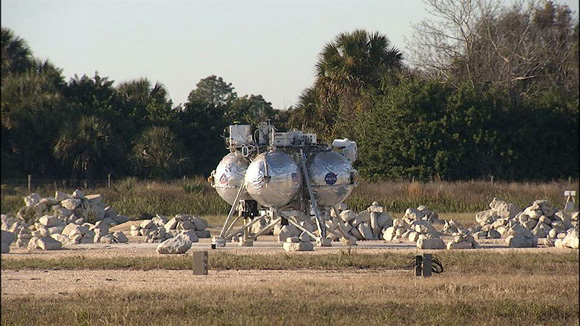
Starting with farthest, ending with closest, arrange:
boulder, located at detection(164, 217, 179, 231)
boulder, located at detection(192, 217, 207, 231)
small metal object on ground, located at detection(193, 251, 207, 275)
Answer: boulder, located at detection(192, 217, 207, 231) < boulder, located at detection(164, 217, 179, 231) < small metal object on ground, located at detection(193, 251, 207, 275)

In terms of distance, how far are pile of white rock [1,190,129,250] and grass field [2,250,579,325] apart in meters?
7.81

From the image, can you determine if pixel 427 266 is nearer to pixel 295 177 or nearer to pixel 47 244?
pixel 295 177

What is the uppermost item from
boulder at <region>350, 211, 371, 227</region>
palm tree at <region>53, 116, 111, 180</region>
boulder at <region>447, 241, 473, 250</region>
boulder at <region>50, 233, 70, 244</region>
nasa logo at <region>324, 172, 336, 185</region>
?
palm tree at <region>53, 116, 111, 180</region>

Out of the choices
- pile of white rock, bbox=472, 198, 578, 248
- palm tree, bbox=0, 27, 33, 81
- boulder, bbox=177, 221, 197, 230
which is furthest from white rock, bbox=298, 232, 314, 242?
palm tree, bbox=0, 27, 33, 81

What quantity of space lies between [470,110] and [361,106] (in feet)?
33.5

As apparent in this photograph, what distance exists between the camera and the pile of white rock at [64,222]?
26.7 metres

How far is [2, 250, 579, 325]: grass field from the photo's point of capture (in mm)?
13111

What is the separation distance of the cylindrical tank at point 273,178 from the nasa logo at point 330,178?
2.11 ft

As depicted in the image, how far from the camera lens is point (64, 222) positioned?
1182 inches

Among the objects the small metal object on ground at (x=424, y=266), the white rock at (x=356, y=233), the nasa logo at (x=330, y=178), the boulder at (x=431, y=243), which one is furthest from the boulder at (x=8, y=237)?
the small metal object on ground at (x=424, y=266)

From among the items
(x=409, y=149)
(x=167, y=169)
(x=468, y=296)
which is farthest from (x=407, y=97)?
(x=468, y=296)

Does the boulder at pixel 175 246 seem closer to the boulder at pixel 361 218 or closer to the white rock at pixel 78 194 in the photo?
the boulder at pixel 361 218

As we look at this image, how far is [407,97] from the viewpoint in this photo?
36.6 m

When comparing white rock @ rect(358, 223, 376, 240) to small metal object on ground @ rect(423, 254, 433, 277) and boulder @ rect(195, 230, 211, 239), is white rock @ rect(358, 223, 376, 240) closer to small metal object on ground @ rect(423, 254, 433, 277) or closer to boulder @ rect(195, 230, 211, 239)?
boulder @ rect(195, 230, 211, 239)
